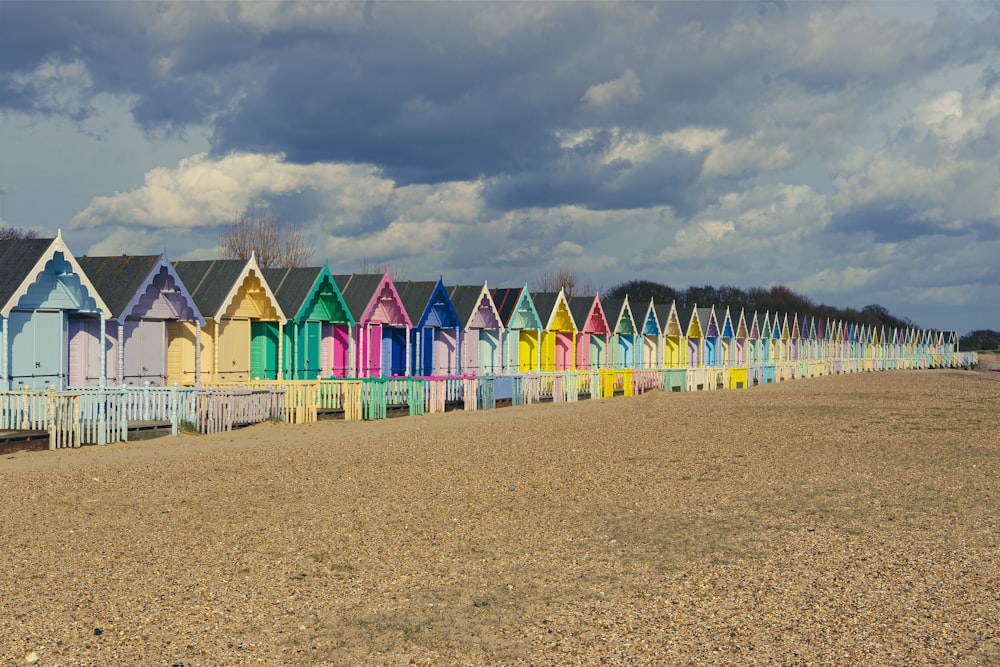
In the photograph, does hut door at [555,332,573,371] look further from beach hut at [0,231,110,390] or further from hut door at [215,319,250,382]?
beach hut at [0,231,110,390]

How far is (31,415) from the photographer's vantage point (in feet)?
66.4

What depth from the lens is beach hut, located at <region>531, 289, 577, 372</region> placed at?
45.8 metres

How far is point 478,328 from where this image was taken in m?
41.2

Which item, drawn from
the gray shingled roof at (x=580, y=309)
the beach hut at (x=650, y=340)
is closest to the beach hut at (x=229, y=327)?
the gray shingled roof at (x=580, y=309)

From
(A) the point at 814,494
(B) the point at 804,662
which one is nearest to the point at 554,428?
(A) the point at 814,494

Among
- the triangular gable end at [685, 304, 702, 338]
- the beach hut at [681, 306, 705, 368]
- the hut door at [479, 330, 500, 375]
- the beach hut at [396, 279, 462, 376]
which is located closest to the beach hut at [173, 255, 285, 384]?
the beach hut at [396, 279, 462, 376]

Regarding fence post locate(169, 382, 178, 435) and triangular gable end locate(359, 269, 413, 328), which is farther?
triangular gable end locate(359, 269, 413, 328)

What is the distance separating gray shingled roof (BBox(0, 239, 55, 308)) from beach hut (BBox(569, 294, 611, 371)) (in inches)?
1160

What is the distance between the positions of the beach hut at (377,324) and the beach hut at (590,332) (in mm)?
13824

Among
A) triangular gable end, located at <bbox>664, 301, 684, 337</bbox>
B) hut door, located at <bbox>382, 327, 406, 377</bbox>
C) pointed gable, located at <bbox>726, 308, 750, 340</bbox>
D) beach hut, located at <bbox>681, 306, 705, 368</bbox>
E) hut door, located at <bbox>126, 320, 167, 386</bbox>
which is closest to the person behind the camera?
hut door, located at <bbox>126, 320, 167, 386</bbox>

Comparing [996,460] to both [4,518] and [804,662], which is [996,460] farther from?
[4,518]

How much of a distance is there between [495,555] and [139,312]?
18.2 m

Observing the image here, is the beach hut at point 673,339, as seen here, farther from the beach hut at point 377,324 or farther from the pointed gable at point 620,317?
the beach hut at point 377,324

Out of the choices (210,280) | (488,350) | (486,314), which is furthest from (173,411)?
(488,350)
